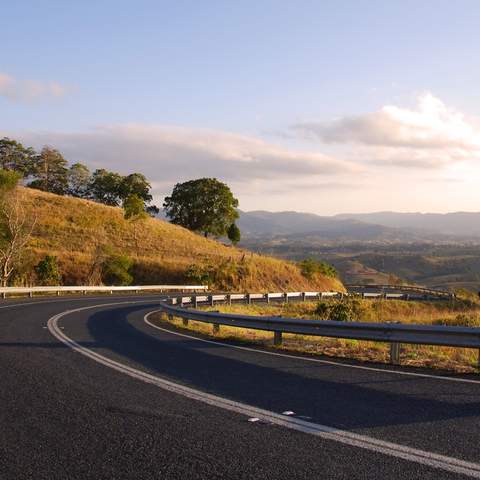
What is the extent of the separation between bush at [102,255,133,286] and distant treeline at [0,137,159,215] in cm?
5155

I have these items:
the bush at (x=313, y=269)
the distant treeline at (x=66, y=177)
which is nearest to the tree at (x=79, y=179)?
the distant treeline at (x=66, y=177)

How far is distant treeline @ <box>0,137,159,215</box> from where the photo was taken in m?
100

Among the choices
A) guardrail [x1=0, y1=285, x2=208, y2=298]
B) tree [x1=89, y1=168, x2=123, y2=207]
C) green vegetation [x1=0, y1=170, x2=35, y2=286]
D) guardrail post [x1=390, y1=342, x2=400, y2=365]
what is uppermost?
tree [x1=89, y1=168, x2=123, y2=207]

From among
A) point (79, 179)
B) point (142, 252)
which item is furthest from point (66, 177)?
point (142, 252)

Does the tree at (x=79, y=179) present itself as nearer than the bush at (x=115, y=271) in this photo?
No

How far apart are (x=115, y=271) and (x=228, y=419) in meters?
42.2

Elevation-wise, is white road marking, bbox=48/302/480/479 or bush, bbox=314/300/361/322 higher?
white road marking, bbox=48/302/480/479

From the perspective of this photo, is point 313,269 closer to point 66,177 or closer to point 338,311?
point 338,311

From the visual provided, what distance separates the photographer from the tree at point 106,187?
10369 centimetres

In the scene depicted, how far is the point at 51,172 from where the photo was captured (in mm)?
104312

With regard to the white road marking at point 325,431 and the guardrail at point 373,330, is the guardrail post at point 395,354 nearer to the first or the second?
the guardrail at point 373,330

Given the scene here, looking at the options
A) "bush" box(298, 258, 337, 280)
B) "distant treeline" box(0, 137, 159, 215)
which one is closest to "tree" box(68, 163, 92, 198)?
"distant treeline" box(0, 137, 159, 215)

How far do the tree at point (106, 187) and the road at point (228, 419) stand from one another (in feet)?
314

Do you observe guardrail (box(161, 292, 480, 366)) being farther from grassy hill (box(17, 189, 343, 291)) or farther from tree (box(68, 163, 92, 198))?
tree (box(68, 163, 92, 198))
